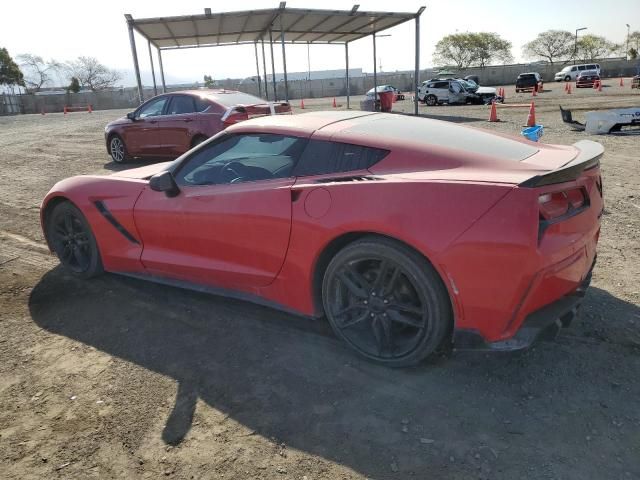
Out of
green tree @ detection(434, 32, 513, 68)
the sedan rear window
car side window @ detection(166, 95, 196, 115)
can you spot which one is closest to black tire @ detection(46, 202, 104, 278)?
the sedan rear window

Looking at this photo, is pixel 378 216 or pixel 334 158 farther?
pixel 334 158

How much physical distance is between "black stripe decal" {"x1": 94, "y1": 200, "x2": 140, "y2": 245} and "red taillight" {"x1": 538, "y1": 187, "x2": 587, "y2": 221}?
2955mm

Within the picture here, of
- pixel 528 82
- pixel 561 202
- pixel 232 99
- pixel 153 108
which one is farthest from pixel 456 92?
pixel 561 202

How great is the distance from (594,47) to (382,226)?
9824cm

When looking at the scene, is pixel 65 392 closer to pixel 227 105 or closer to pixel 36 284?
pixel 36 284

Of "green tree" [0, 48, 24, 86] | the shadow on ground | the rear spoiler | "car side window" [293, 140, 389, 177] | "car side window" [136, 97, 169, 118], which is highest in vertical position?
"green tree" [0, 48, 24, 86]

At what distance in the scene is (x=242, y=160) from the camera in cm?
342

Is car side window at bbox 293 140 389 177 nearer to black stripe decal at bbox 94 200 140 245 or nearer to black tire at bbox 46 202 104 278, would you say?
black stripe decal at bbox 94 200 140 245

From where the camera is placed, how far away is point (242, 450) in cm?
226

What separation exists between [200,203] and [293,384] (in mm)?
1426

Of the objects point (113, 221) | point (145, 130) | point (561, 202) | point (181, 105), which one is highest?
point (181, 105)

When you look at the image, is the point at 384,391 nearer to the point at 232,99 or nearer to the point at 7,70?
the point at 232,99

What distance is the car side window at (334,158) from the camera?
283 cm

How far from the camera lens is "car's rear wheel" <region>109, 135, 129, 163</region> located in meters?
10.4
